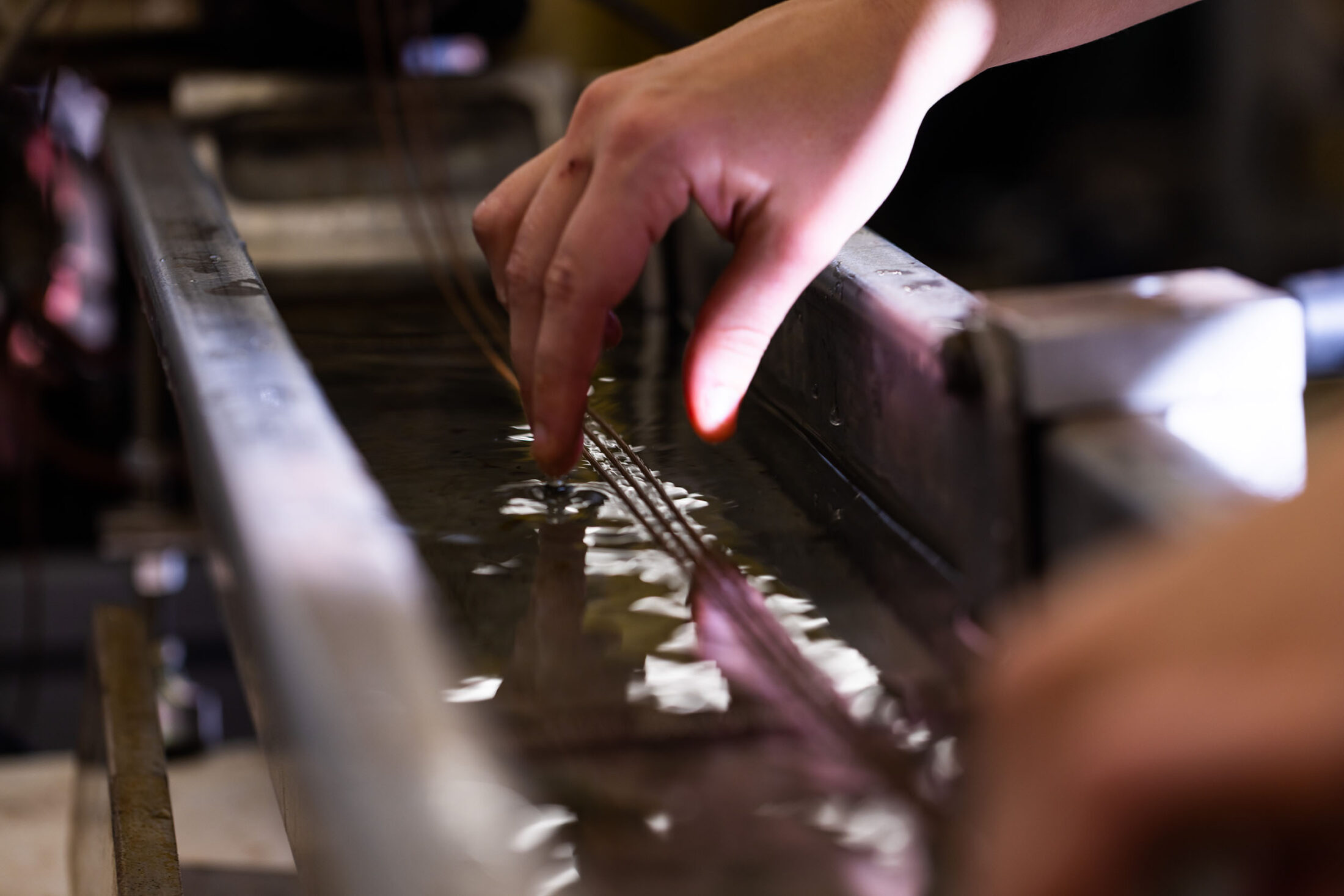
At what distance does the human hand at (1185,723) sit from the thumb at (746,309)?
420 millimetres

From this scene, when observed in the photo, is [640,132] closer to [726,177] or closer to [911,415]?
[726,177]

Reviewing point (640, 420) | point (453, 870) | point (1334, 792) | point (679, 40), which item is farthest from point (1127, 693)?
point (679, 40)

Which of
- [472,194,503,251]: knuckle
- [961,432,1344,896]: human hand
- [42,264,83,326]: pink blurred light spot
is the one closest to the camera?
[961,432,1344,896]: human hand

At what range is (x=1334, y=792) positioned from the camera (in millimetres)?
234

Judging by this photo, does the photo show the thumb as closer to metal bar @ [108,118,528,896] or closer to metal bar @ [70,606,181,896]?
metal bar @ [108,118,528,896]

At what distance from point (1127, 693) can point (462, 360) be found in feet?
2.71

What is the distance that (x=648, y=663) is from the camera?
56cm

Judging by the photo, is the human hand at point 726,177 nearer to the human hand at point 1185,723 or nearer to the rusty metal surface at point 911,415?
the rusty metal surface at point 911,415

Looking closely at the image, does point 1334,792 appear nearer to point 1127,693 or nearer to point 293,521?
point 1127,693

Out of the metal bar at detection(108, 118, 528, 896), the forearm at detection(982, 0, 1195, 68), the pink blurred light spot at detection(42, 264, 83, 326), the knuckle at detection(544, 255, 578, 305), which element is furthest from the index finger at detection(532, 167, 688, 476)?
the pink blurred light spot at detection(42, 264, 83, 326)

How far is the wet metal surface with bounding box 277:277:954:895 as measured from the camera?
0.44 meters

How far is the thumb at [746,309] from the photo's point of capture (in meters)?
0.68

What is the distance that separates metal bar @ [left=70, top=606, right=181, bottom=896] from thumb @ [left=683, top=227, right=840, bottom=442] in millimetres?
584

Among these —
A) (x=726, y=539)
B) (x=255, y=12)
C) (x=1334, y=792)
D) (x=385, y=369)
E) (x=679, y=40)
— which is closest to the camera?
(x=1334, y=792)
